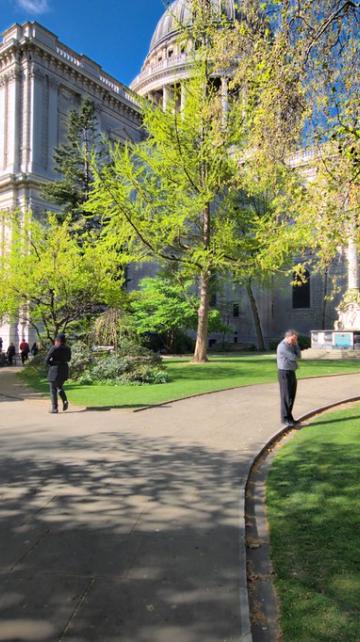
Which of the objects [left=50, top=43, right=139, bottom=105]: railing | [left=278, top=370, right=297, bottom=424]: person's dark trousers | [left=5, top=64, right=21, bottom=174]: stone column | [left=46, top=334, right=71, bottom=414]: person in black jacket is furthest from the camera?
[left=50, top=43, right=139, bottom=105]: railing

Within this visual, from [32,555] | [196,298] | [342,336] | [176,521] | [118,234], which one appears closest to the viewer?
[32,555]

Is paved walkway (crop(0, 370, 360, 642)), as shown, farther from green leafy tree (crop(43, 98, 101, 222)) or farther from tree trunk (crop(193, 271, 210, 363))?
green leafy tree (crop(43, 98, 101, 222))

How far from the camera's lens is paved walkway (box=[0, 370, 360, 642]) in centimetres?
296

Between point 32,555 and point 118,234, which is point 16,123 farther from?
point 32,555

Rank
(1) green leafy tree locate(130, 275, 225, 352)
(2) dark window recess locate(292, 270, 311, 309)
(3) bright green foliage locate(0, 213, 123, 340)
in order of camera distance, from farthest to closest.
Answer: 1. (2) dark window recess locate(292, 270, 311, 309)
2. (1) green leafy tree locate(130, 275, 225, 352)
3. (3) bright green foliage locate(0, 213, 123, 340)

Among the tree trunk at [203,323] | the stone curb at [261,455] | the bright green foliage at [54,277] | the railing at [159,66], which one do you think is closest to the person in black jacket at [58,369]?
the stone curb at [261,455]

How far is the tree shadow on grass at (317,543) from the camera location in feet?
9.61

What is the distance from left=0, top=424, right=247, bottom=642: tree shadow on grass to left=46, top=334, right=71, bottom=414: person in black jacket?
3.94 m

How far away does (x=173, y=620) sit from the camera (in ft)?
9.67

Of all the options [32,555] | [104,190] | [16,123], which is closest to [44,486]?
[32,555]

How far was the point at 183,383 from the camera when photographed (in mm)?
14898

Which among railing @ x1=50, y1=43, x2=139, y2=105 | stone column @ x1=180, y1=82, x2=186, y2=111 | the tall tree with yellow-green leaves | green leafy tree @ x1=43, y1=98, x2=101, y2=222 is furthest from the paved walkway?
railing @ x1=50, y1=43, x2=139, y2=105

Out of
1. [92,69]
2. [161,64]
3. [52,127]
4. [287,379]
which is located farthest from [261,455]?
[161,64]

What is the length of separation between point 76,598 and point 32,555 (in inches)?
31.1
